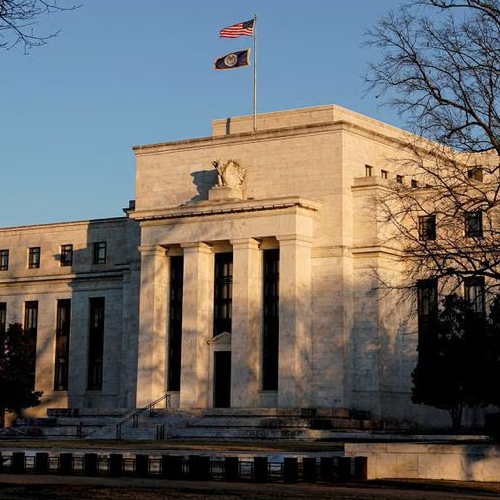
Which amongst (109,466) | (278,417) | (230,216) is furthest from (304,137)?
(109,466)

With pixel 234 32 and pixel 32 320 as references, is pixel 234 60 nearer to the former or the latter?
pixel 234 32

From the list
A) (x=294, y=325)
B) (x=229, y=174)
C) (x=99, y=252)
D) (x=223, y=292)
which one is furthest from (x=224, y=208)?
(x=99, y=252)

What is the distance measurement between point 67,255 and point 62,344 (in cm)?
677

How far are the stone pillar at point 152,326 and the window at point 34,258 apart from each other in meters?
16.3

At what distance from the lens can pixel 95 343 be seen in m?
84.3

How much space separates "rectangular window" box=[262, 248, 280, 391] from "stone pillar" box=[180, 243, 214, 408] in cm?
367

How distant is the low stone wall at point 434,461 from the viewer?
35.1 meters

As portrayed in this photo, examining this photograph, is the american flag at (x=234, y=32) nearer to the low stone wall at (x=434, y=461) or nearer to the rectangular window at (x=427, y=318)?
the rectangular window at (x=427, y=318)

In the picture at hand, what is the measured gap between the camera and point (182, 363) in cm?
7238

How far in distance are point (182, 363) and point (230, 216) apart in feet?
31.9

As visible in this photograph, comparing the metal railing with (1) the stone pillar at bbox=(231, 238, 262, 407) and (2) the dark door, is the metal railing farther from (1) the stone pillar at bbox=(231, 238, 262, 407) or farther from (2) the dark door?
(1) the stone pillar at bbox=(231, 238, 262, 407)

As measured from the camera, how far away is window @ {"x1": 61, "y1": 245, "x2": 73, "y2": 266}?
8725cm

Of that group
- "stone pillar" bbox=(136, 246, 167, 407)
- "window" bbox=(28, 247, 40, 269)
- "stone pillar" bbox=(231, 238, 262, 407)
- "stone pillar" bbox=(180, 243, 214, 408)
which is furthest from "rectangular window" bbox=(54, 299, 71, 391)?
"stone pillar" bbox=(231, 238, 262, 407)

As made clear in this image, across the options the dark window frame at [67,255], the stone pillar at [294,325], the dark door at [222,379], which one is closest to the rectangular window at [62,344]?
the dark window frame at [67,255]
